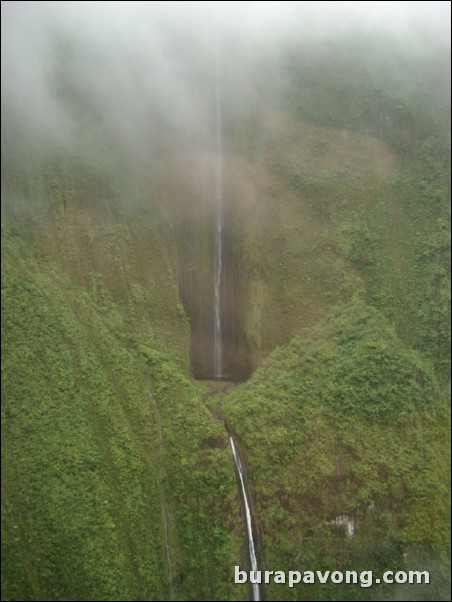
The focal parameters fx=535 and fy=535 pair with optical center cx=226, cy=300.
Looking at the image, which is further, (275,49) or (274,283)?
(275,49)

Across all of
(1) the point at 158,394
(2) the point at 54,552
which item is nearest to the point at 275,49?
(1) the point at 158,394

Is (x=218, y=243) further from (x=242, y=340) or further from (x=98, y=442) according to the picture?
(x=98, y=442)

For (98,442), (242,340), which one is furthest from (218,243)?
(98,442)

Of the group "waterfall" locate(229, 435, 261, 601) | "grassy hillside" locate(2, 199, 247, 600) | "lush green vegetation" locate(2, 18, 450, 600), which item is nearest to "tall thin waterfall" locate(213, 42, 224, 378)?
"lush green vegetation" locate(2, 18, 450, 600)

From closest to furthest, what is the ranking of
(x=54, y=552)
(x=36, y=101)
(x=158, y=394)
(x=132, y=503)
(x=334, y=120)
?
1. (x=54, y=552)
2. (x=132, y=503)
3. (x=158, y=394)
4. (x=36, y=101)
5. (x=334, y=120)

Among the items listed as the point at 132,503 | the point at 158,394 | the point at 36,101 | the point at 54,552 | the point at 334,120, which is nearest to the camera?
the point at 54,552

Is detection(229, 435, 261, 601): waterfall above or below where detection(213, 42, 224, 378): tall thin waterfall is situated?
below

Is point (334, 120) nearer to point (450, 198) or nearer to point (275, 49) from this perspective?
point (275, 49)

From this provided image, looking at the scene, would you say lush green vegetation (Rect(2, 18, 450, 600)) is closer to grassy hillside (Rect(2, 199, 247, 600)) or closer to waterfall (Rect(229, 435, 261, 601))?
grassy hillside (Rect(2, 199, 247, 600))
